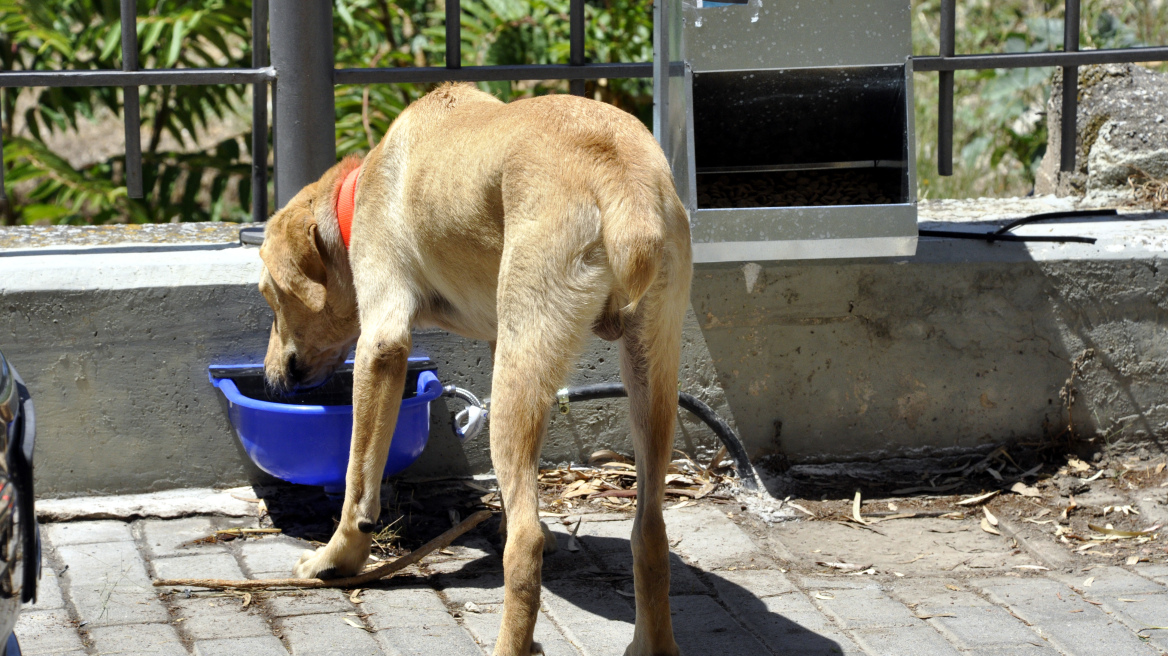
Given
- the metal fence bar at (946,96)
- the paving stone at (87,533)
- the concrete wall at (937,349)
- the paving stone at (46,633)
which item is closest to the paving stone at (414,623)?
the paving stone at (46,633)

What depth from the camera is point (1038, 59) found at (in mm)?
4723

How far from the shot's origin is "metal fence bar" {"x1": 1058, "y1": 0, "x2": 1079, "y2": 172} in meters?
4.74

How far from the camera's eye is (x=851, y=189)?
14.5 ft

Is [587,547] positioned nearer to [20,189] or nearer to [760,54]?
[760,54]

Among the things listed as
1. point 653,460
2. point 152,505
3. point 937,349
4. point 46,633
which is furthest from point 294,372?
point 937,349

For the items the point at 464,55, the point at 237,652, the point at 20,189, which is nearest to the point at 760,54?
the point at 237,652

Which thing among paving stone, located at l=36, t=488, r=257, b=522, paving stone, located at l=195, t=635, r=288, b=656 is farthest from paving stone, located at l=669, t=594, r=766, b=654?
paving stone, located at l=36, t=488, r=257, b=522

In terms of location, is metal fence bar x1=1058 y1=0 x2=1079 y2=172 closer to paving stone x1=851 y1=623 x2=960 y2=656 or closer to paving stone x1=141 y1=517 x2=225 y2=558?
paving stone x1=851 y1=623 x2=960 y2=656

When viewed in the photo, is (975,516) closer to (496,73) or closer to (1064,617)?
(1064,617)

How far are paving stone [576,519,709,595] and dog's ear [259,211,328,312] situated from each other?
1.31 metres

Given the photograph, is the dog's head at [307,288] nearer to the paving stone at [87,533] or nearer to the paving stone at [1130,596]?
the paving stone at [87,533]

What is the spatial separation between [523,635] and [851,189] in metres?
2.33

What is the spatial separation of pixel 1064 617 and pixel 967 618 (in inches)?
12.0

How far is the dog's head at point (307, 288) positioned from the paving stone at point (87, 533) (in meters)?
0.80
